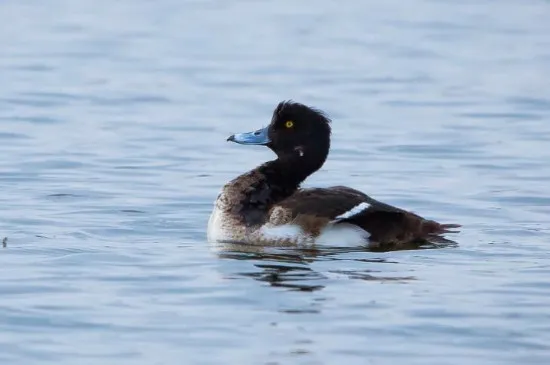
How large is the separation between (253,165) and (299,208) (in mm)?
4326

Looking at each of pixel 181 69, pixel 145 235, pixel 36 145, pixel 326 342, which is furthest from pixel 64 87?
pixel 326 342

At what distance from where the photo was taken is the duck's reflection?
34.2 ft

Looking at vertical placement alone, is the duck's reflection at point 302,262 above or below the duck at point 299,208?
below

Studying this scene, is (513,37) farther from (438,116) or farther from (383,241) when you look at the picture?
(383,241)

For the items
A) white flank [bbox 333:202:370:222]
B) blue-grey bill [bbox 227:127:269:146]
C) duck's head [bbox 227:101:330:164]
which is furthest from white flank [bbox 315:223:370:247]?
blue-grey bill [bbox 227:127:269:146]

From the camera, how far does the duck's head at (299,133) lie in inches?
485

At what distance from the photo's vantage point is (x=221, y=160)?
15984 mm

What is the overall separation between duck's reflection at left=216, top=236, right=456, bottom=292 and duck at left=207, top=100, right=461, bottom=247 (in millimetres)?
89

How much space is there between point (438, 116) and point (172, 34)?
315 inches

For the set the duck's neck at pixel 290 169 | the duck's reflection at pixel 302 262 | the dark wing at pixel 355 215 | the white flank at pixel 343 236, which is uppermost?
the duck's neck at pixel 290 169

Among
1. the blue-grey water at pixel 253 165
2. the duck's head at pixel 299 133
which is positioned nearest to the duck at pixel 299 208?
the duck's head at pixel 299 133

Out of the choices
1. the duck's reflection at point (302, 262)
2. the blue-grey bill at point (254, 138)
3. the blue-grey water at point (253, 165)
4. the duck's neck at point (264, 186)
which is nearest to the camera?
the blue-grey water at point (253, 165)

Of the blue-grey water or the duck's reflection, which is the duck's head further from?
the duck's reflection

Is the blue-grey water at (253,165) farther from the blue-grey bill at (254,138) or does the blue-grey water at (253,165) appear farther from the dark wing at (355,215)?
the blue-grey bill at (254,138)
